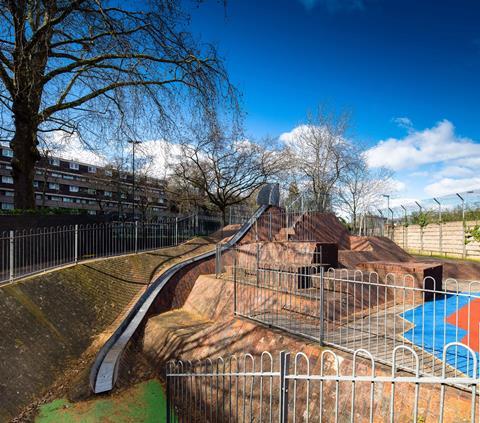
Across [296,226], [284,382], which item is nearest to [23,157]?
[296,226]

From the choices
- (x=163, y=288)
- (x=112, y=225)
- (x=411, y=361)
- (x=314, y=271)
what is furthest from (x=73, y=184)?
(x=411, y=361)

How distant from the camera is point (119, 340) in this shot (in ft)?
26.1

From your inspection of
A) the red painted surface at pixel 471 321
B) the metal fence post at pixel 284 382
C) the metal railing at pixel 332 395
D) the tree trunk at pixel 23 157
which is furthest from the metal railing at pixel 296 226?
the metal fence post at pixel 284 382

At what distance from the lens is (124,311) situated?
9.30 metres

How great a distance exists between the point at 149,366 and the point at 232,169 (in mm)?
16732

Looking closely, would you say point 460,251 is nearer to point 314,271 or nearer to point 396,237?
point 396,237

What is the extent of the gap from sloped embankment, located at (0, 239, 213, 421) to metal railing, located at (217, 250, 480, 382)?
3848 mm

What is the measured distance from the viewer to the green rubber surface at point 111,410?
Answer: 5.56 metres

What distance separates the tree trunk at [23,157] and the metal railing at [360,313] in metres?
9.02

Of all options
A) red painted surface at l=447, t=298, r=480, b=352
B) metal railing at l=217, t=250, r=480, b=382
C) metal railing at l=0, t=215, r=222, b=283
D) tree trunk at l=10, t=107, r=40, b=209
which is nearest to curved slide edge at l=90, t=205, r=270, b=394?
metal railing at l=0, t=215, r=222, b=283

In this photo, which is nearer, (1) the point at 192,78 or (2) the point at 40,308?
(2) the point at 40,308

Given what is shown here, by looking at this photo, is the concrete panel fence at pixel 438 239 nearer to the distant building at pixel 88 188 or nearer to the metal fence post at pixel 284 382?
the metal fence post at pixel 284 382

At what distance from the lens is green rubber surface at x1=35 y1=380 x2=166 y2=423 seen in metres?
5.56

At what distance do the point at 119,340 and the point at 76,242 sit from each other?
3938 mm
